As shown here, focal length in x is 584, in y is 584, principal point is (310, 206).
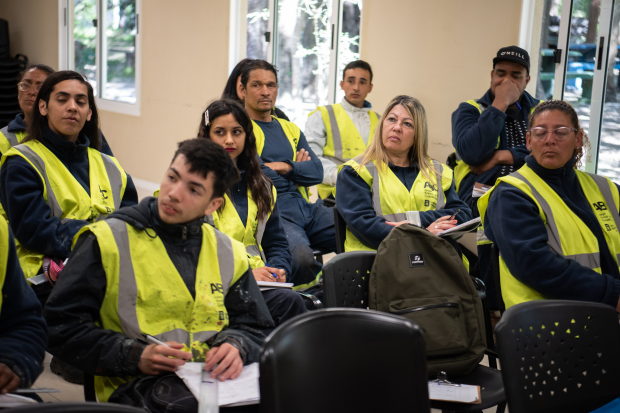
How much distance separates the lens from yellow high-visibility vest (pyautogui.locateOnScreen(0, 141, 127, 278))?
2.28 meters

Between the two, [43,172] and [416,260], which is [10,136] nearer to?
[43,172]

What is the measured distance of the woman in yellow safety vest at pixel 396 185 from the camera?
2613 mm

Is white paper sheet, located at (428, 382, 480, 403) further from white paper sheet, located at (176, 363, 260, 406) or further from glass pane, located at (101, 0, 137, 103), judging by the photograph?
glass pane, located at (101, 0, 137, 103)

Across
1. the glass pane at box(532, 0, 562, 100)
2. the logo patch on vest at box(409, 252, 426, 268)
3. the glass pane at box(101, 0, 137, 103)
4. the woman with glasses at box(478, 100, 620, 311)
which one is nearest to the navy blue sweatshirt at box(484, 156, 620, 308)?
the woman with glasses at box(478, 100, 620, 311)

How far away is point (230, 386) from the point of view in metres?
1.45

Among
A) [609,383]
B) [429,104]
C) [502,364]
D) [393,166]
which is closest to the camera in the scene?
[502,364]

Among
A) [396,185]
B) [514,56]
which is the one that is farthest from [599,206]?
[514,56]

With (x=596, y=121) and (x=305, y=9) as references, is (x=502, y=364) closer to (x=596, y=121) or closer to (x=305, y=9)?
(x=596, y=121)

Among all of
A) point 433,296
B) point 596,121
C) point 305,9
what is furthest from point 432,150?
point 433,296

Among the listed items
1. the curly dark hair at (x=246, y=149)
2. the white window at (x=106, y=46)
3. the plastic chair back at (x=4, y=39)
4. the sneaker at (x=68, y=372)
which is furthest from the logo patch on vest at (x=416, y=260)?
the plastic chair back at (x=4, y=39)

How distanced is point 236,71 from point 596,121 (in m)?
2.26

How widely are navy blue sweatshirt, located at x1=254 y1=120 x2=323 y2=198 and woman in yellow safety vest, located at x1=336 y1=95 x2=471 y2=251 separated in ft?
1.84

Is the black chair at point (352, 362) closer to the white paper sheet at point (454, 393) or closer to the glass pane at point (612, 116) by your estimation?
the white paper sheet at point (454, 393)

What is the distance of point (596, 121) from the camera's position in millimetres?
3672
